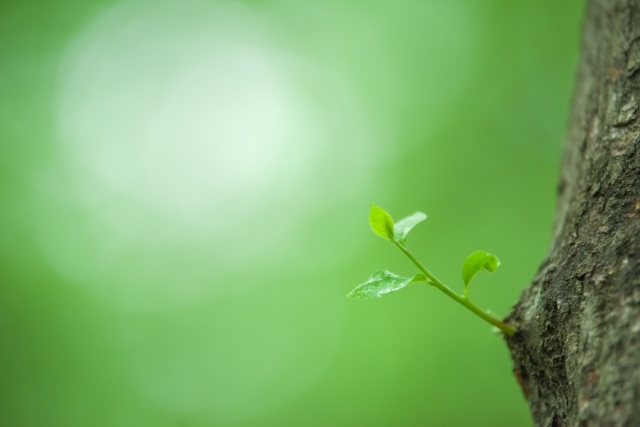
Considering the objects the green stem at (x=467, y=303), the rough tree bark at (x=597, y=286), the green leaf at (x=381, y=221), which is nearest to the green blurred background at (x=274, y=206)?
the rough tree bark at (x=597, y=286)

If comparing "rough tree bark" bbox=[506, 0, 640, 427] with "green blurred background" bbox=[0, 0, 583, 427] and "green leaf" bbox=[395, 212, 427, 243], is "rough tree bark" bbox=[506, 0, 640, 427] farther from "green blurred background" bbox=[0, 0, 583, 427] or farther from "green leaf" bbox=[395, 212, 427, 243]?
"green blurred background" bbox=[0, 0, 583, 427]

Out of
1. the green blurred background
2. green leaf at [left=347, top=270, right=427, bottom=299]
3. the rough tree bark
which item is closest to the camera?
the rough tree bark

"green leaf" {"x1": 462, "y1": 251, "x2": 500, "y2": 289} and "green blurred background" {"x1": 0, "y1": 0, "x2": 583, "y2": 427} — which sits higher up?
"green blurred background" {"x1": 0, "y1": 0, "x2": 583, "y2": 427}

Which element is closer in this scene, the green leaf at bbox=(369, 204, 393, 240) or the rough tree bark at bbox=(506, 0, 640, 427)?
the rough tree bark at bbox=(506, 0, 640, 427)

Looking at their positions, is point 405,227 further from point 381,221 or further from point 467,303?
point 467,303

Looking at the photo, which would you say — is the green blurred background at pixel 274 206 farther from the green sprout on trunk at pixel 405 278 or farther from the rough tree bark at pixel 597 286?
the green sprout on trunk at pixel 405 278

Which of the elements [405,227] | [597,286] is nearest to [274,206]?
[405,227]

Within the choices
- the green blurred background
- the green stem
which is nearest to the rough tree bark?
the green stem

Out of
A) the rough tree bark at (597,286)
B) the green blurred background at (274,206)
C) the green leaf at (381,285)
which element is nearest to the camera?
the rough tree bark at (597,286)
